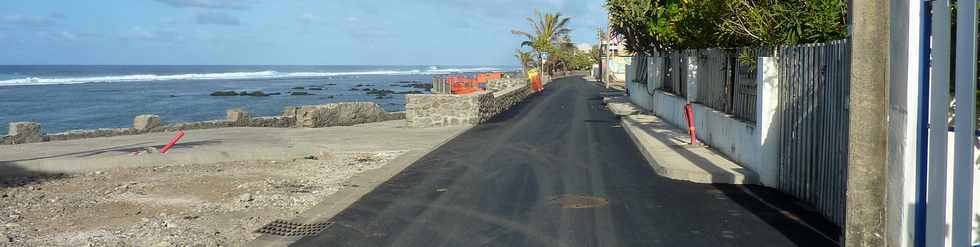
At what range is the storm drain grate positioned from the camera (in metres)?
8.28

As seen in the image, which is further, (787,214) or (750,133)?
(750,133)

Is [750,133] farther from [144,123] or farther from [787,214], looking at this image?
[144,123]

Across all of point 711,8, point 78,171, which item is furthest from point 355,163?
point 711,8

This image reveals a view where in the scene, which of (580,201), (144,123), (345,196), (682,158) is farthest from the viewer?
(144,123)

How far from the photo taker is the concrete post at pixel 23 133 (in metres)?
20.6

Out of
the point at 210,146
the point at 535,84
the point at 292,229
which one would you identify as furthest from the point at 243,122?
the point at 535,84

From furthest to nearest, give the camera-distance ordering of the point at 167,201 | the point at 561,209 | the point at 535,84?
the point at 535,84 < the point at 167,201 < the point at 561,209

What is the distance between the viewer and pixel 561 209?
927 centimetres

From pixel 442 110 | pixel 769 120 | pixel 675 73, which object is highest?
pixel 675 73

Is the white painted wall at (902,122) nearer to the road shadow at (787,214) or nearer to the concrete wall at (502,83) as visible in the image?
the road shadow at (787,214)

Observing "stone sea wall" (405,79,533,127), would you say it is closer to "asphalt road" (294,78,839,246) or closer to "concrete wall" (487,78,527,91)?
"asphalt road" (294,78,839,246)

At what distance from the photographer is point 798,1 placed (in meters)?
13.0

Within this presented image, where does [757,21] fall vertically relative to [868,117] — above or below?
above

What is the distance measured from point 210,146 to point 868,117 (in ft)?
47.3
